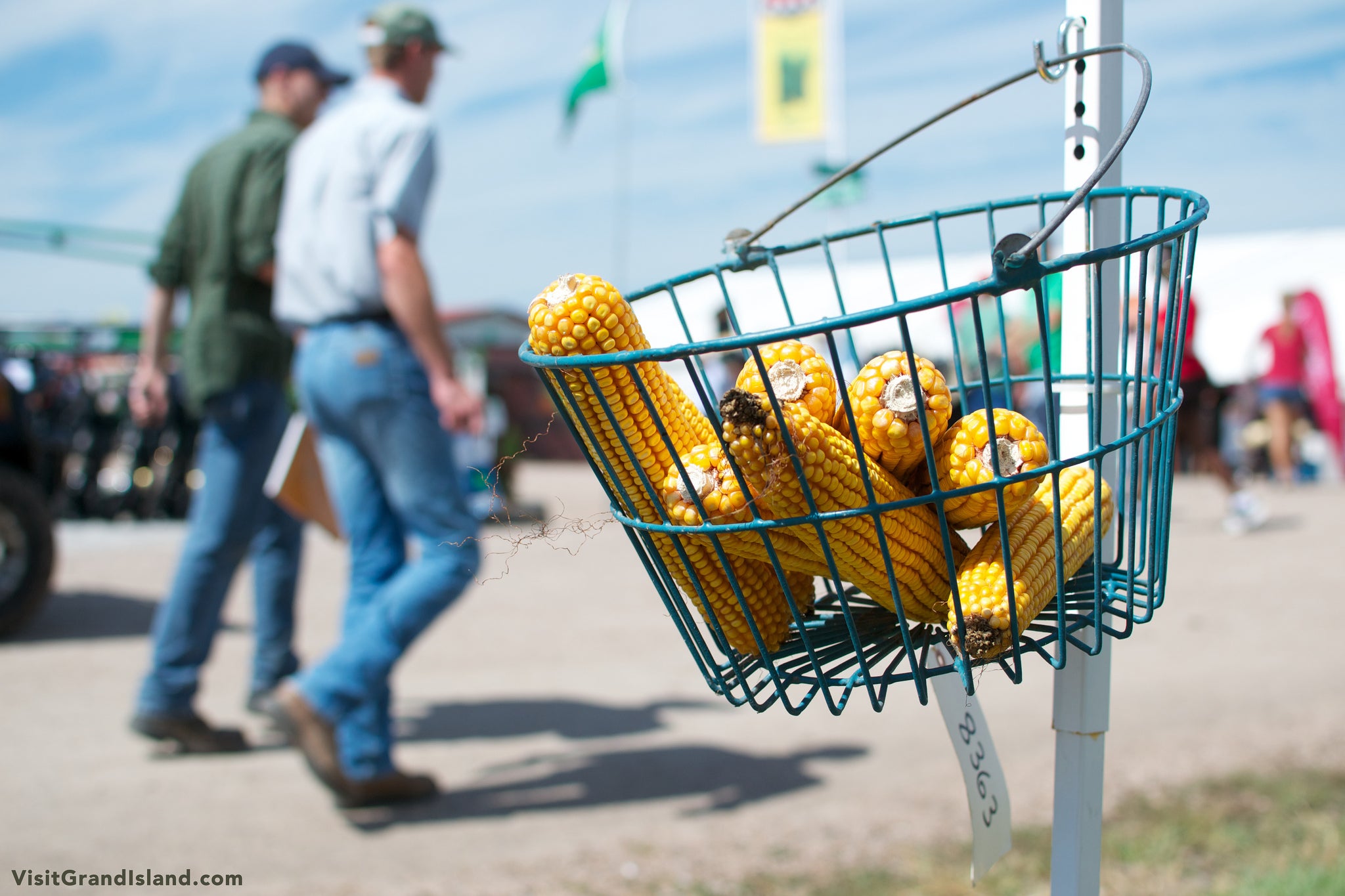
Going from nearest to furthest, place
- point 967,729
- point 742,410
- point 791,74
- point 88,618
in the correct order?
point 742,410 → point 967,729 → point 88,618 → point 791,74

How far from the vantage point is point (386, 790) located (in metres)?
3.00

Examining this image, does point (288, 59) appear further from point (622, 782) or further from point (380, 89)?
point (622, 782)

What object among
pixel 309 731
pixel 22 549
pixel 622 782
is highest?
pixel 309 731

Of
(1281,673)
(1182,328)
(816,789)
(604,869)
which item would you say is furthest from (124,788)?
(1281,673)

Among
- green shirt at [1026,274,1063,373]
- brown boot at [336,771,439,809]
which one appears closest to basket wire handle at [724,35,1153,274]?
green shirt at [1026,274,1063,373]

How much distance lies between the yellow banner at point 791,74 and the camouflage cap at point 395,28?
30.8 feet

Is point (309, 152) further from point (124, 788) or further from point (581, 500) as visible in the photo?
point (581, 500)

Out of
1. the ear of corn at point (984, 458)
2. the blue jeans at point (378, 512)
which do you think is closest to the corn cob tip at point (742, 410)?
the ear of corn at point (984, 458)

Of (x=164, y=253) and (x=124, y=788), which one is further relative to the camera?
(x=164, y=253)

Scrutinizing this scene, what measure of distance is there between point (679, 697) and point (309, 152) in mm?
2343

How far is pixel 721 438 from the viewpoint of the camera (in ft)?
3.22

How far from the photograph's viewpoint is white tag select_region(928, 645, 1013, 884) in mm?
1302

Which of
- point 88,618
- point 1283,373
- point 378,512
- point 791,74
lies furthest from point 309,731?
point 791,74

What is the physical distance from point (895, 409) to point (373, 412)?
2077 millimetres
